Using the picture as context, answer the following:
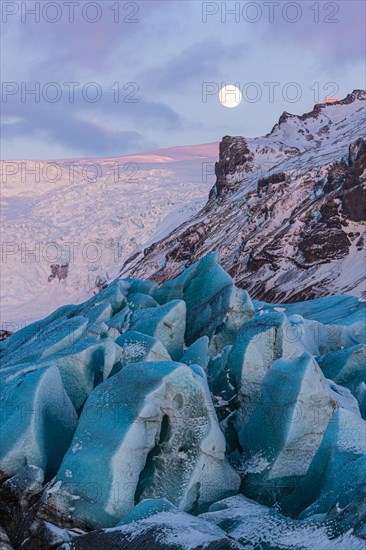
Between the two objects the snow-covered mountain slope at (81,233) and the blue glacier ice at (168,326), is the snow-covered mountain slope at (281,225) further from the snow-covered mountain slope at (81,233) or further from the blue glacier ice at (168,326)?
the blue glacier ice at (168,326)

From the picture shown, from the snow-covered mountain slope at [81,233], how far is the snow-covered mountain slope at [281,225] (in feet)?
10.9

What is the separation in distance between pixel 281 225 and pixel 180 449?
8404 centimetres

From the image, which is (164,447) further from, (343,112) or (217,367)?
(343,112)

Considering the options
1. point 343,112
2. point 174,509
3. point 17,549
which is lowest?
point 17,549

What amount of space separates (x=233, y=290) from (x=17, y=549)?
9.19m

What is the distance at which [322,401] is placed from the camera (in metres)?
14.9

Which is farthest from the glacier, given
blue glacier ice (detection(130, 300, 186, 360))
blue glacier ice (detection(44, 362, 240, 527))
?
blue glacier ice (detection(130, 300, 186, 360))

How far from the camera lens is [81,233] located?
107250mm

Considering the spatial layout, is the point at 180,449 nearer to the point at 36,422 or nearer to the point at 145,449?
the point at 145,449

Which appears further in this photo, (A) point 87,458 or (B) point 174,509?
(A) point 87,458

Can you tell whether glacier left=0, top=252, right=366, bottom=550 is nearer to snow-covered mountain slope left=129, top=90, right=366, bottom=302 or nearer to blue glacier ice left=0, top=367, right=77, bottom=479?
blue glacier ice left=0, top=367, right=77, bottom=479

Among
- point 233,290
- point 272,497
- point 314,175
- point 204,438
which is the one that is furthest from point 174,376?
point 314,175

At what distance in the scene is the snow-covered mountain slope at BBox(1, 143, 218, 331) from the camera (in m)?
104

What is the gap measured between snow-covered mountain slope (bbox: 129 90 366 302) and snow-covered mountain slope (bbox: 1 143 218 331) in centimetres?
333
